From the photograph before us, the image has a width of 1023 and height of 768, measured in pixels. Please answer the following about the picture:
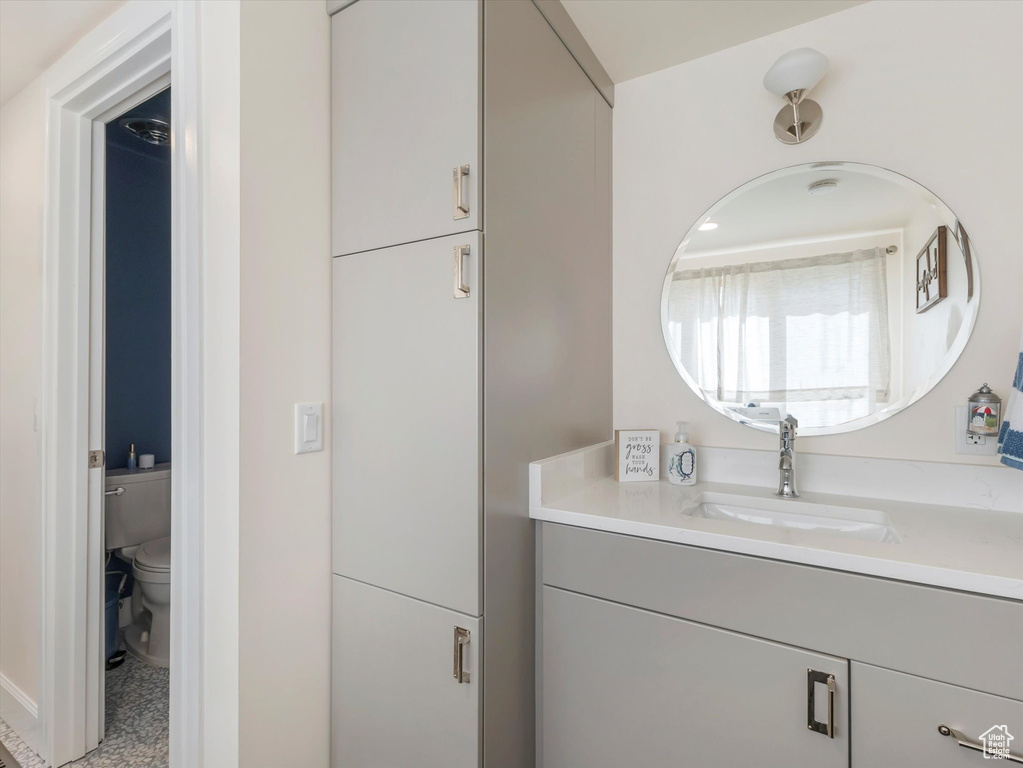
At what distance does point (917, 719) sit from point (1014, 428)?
697 millimetres

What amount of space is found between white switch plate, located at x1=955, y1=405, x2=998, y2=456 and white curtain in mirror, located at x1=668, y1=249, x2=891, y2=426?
0.53ft

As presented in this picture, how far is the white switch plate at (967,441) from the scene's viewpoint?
125cm

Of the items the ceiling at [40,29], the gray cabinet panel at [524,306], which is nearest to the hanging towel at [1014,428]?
the gray cabinet panel at [524,306]

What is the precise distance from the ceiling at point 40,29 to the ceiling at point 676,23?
134 centimetres

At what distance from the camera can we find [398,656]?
3.87 ft

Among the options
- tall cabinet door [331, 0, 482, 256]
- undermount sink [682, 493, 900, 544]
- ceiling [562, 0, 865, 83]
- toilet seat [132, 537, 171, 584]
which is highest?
ceiling [562, 0, 865, 83]

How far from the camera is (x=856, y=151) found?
4.64ft

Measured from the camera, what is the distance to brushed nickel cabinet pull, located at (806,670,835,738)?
0.93 metres

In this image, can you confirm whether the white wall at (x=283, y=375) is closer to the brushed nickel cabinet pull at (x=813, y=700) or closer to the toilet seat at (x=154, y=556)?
the brushed nickel cabinet pull at (x=813, y=700)

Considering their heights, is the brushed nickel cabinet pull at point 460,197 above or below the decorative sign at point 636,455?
above

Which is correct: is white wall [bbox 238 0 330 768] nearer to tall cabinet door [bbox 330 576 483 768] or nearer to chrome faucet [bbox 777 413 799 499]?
tall cabinet door [bbox 330 576 483 768]

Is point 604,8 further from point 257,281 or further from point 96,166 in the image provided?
point 96,166

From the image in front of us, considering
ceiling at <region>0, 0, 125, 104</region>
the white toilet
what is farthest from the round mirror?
the white toilet

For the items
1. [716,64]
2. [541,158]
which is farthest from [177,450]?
[716,64]
